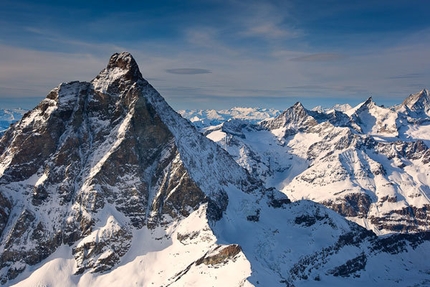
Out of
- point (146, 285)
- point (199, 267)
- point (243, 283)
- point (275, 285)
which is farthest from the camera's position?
point (146, 285)

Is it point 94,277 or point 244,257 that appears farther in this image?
point 94,277

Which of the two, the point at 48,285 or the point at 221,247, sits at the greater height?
the point at 221,247

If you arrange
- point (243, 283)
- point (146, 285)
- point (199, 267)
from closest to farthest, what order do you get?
point (243, 283)
point (199, 267)
point (146, 285)

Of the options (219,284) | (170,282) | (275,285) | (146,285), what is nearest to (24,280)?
(146,285)

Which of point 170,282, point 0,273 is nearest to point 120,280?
point 170,282

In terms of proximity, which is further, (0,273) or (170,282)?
(0,273)

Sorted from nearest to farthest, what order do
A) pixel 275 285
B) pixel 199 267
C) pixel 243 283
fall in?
pixel 243 283 < pixel 275 285 < pixel 199 267

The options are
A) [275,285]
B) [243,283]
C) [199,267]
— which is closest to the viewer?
[243,283]

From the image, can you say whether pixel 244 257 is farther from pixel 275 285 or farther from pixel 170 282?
pixel 170 282

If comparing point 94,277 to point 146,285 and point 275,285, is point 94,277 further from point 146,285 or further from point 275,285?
point 275,285
